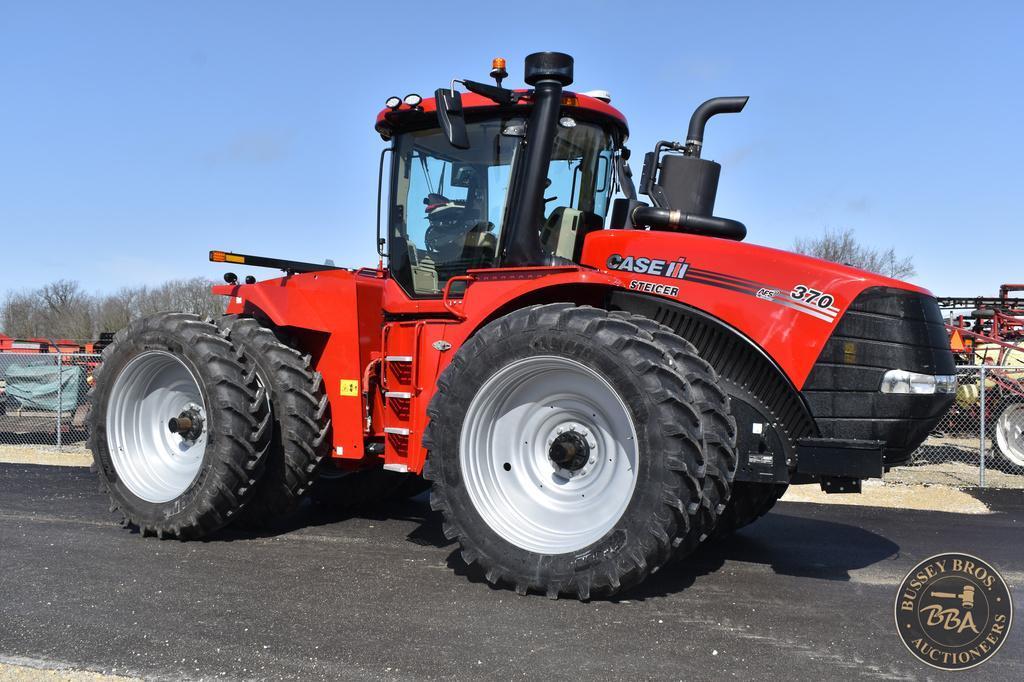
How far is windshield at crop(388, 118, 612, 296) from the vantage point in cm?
623

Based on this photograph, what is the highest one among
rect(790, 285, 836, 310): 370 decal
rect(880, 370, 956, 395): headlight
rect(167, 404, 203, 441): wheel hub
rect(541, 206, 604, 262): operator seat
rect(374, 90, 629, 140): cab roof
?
rect(374, 90, 629, 140): cab roof

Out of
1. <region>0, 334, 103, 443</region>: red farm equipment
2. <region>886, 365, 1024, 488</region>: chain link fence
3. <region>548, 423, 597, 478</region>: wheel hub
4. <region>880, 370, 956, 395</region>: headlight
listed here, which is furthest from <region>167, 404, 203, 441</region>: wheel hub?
<region>0, 334, 103, 443</region>: red farm equipment

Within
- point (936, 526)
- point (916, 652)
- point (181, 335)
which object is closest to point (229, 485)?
point (181, 335)

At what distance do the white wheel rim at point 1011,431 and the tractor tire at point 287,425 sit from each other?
38.4 ft

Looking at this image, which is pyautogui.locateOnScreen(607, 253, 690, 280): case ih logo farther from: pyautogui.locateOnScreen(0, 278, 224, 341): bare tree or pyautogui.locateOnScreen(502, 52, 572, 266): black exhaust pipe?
pyautogui.locateOnScreen(0, 278, 224, 341): bare tree

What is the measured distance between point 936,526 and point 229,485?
5.93 metres

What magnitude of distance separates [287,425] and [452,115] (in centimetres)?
249

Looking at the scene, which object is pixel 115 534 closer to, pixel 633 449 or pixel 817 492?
pixel 633 449

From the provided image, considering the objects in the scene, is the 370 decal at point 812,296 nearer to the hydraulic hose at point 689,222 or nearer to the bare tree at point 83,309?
the hydraulic hose at point 689,222

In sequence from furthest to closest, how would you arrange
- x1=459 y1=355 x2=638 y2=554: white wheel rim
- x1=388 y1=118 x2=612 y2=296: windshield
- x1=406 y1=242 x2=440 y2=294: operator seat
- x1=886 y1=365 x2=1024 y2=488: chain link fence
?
1. x1=886 y1=365 x2=1024 y2=488: chain link fence
2. x1=406 y1=242 x2=440 y2=294: operator seat
3. x1=388 y1=118 x2=612 y2=296: windshield
4. x1=459 y1=355 x2=638 y2=554: white wheel rim

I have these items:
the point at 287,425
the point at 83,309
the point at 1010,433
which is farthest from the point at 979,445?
the point at 83,309

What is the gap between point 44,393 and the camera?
16078 millimetres

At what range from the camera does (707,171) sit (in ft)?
19.6

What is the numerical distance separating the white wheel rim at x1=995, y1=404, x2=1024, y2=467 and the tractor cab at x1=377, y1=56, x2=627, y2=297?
10.4 metres
